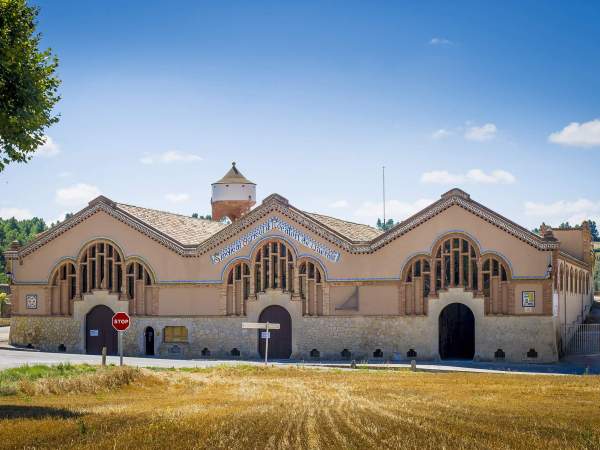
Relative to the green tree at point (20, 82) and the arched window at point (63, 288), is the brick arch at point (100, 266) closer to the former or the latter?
the arched window at point (63, 288)

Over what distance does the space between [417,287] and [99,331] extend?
2048 cm

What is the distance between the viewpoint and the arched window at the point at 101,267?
58.7 m

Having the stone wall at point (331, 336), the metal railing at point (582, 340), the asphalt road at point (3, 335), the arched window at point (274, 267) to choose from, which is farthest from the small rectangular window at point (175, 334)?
the metal railing at point (582, 340)

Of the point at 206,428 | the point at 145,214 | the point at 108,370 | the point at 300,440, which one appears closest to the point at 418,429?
the point at 300,440

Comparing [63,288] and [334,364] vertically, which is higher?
[63,288]

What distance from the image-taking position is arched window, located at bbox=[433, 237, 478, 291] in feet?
166

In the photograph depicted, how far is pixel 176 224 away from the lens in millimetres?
62375

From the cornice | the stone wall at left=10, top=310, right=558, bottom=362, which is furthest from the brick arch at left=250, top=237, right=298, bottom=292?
the stone wall at left=10, top=310, right=558, bottom=362

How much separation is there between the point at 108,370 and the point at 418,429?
673 inches

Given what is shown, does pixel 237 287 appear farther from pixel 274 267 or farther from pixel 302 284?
pixel 302 284

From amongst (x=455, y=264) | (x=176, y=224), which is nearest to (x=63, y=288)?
(x=176, y=224)

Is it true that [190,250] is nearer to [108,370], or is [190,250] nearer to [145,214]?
[145,214]

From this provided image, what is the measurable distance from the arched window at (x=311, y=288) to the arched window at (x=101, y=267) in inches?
466

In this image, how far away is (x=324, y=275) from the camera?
53.9 m
